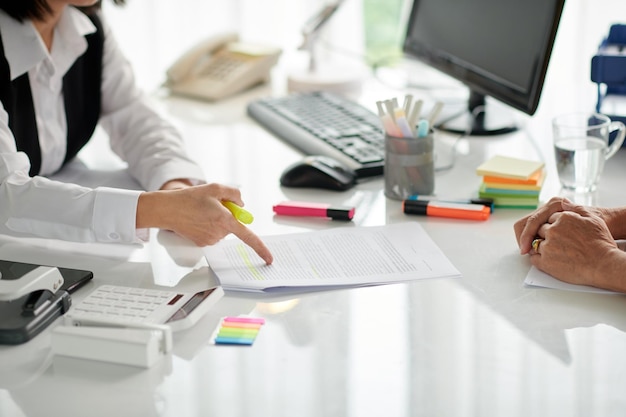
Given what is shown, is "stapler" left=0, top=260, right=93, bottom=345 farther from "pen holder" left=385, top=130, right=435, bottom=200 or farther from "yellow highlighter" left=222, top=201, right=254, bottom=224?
"pen holder" left=385, top=130, right=435, bottom=200

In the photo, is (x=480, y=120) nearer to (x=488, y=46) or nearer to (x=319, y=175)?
(x=488, y=46)

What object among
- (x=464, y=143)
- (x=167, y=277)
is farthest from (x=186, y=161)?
(x=464, y=143)

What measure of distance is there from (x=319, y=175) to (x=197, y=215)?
1.12 ft

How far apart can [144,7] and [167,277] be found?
1803 millimetres

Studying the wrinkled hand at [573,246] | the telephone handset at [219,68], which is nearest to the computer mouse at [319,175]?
the wrinkled hand at [573,246]

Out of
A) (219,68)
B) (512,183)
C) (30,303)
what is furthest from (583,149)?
(219,68)

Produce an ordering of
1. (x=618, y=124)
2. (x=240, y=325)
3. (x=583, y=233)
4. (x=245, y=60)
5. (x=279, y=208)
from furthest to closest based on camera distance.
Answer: (x=245, y=60), (x=618, y=124), (x=279, y=208), (x=583, y=233), (x=240, y=325)

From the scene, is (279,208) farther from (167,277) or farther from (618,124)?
(618,124)

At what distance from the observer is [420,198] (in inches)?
55.9

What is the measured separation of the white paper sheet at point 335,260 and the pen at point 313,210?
0.04m

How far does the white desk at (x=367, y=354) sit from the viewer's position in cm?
89

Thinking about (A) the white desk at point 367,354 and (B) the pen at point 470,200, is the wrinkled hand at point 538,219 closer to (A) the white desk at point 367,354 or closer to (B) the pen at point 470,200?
(A) the white desk at point 367,354

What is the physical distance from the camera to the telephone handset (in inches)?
84.3

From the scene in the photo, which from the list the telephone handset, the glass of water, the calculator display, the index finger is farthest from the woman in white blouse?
the glass of water
